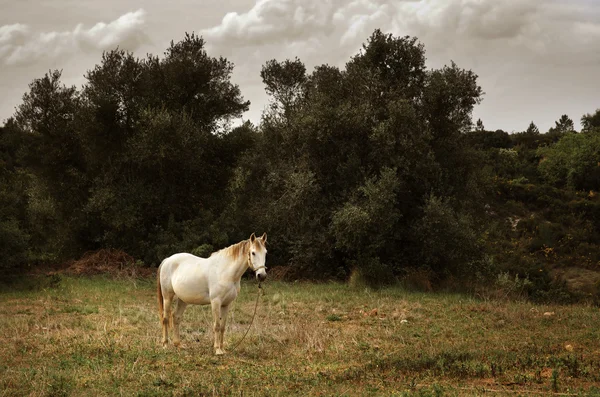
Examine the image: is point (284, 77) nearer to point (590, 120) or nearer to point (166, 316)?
point (166, 316)

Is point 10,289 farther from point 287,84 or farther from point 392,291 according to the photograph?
point 287,84

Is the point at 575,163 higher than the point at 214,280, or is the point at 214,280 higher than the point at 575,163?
the point at 575,163

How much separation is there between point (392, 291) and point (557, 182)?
1367 inches

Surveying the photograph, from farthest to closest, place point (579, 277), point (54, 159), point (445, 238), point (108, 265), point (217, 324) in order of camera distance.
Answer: point (579, 277) → point (54, 159) → point (108, 265) → point (445, 238) → point (217, 324)

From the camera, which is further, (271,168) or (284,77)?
(284,77)

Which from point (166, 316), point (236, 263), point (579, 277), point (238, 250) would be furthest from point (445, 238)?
point (579, 277)

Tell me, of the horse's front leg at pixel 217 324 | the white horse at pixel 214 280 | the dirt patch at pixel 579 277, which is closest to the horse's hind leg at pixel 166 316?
the white horse at pixel 214 280

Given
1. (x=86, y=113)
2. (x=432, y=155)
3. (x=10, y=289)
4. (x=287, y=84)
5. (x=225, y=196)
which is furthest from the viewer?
(x=287, y=84)

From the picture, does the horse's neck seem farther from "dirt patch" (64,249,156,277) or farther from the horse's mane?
"dirt patch" (64,249,156,277)

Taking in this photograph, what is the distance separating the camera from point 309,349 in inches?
480

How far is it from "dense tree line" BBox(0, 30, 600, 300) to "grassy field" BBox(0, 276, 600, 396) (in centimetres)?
566

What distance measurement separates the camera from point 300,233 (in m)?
27.2

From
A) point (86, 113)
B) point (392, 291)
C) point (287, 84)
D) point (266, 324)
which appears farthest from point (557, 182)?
point (266, 324)

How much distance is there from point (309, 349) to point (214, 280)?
8.09 ft
